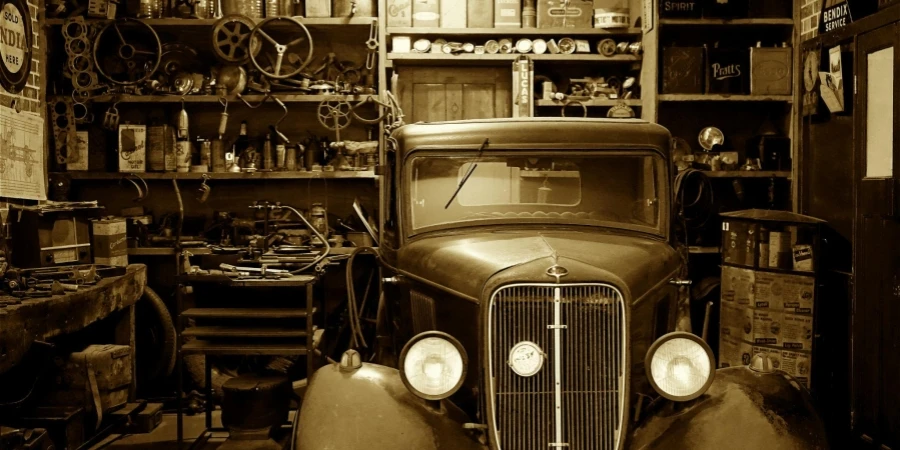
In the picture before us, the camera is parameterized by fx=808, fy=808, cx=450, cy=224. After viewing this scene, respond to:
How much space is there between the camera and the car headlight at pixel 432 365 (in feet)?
8.52

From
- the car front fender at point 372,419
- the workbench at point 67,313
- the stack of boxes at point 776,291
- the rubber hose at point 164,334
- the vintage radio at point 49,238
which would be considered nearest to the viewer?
the car front fender at point 372,419

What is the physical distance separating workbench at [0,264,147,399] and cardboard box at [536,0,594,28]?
10.6ft

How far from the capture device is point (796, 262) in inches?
189

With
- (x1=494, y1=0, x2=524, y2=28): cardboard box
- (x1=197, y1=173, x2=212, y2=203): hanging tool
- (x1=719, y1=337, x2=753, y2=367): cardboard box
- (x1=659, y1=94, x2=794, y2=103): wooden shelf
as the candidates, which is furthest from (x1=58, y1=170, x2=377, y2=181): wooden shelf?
(x1=719, y1=337, x2=753, y2=367): cardboard box

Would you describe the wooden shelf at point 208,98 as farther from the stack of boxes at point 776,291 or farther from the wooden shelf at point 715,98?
the stack of boxes at point 776,291

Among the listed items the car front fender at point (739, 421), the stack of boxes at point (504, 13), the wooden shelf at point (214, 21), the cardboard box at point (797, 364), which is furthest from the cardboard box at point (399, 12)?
the car front fender at point (739, 421)

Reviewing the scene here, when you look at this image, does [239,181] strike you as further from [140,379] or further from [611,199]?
[611,199]

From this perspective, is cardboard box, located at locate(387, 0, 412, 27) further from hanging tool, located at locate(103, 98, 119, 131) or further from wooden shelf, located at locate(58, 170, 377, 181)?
hanging tool, located at locate(103, 98, 119, 131)

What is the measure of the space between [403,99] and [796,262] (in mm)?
2912

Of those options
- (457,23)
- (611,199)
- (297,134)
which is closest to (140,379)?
(297,134)

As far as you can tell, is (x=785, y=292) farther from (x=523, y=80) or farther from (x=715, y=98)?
(x=523, y=80)

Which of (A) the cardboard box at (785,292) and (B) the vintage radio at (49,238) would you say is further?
(A) the cardboard box at (785,292)

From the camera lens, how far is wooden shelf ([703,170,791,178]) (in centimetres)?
562

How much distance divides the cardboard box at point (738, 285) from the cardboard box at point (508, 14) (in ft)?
7.41
